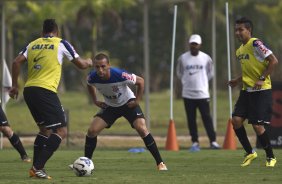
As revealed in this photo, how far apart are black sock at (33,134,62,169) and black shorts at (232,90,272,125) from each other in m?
3.31

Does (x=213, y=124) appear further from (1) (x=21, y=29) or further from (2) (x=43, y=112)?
(1) (x=21, y=29)

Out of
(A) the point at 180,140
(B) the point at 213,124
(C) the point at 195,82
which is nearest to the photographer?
(C) the point at 195,82

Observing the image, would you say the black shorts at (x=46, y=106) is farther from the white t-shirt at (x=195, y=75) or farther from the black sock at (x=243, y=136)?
the white t-shirt at (x=195, y=75)

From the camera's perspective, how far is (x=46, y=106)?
13039 mm

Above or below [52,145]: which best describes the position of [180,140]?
below

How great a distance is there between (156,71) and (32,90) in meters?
73.3

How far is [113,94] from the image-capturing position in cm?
1415

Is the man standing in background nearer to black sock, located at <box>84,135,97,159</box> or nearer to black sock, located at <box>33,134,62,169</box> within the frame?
black sock, located at <box>84,135,97,159</box>

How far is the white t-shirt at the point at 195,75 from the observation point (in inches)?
793

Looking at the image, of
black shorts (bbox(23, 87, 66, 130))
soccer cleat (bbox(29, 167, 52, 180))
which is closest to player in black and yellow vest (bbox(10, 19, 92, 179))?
black shorts (bbox(23, 87, 66, 130))

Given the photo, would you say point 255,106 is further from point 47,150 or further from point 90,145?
point 47,150

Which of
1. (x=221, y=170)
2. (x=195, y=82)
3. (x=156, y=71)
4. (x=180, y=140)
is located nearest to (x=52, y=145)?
(x=221, y=170)

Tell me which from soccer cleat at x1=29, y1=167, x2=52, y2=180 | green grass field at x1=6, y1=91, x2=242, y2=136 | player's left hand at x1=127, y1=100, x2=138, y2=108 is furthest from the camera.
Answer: green grass field at x1=6, y1=91, x2=242, y2=136

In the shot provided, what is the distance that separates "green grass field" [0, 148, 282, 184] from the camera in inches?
493
